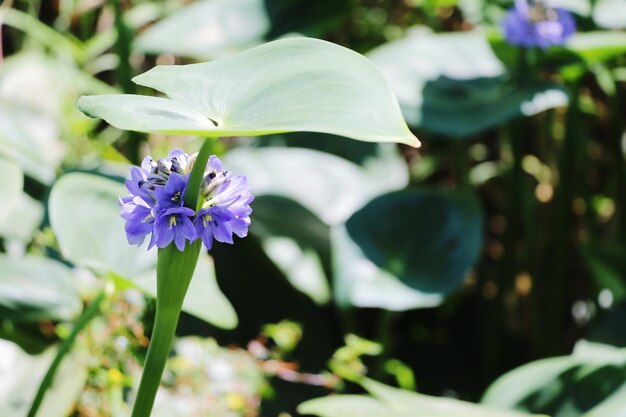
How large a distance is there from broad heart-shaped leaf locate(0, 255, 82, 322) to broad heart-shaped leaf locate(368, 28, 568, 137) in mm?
476

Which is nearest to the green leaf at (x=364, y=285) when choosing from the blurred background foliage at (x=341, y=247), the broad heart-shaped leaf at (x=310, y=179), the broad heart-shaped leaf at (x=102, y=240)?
the blurred background foliage at (x=341, y=247)

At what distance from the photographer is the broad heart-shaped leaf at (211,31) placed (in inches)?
48.9

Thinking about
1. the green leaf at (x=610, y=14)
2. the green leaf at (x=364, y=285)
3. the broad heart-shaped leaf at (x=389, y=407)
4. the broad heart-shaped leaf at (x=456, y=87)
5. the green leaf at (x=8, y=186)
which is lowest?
the green leaf at (x=364, y=285)

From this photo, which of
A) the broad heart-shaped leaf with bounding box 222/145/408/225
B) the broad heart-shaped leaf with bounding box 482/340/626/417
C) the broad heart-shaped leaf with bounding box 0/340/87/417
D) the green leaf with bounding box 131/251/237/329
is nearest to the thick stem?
the green leaf with bounding box 131/251/237/329

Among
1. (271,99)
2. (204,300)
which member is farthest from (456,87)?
(271,99)

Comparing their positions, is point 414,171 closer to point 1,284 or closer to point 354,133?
point 1,284

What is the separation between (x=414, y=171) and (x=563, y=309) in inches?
17.2

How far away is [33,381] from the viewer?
2.74ft

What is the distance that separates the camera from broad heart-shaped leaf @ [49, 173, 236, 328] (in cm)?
71

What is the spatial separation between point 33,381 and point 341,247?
15.5 inches

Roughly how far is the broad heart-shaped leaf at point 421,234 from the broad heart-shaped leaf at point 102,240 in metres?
0.33

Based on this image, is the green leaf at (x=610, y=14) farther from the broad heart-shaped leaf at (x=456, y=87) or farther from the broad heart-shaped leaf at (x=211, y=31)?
the broad heart-shaped leaf at (x=211, y=31)

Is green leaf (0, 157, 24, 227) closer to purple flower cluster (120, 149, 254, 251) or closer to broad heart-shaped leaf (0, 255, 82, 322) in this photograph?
broad heart-shaped leaf (0, 255, 82, 322)

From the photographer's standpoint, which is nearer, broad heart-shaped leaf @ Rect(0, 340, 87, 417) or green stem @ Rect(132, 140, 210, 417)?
green stem @ Rect(132, 140, 210, 417)
